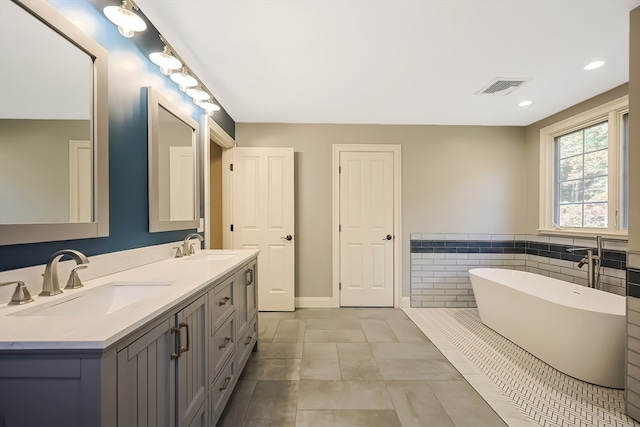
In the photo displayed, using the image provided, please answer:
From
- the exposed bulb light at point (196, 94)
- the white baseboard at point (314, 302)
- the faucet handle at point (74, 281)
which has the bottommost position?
the white baseboard at point (314, 302)

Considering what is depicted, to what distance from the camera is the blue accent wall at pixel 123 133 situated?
1.24 m

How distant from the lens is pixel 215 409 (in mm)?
1380

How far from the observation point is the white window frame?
95.0 inches

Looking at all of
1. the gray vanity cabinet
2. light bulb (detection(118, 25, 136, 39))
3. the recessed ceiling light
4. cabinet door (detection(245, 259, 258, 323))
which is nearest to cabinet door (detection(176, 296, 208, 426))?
the gray vanity cabinet

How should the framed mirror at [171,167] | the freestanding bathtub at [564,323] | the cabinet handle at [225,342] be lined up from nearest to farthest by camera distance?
the cabinet handle at [225,342]
the framed mirror at [171,167]
the freestanding bathtub at [564,323]

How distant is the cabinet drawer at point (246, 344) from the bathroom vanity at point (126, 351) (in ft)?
0.42

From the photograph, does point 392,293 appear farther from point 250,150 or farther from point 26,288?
point 26,288

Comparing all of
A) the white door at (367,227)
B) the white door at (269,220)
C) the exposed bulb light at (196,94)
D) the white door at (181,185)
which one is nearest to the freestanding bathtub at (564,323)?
the white door at (367,227)

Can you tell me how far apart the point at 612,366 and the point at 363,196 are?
2519 mm

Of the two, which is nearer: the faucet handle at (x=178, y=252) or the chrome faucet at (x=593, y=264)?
the faucet handle at (x=178, y=252)

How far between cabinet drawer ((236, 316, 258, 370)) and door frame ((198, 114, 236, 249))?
0.89 metres

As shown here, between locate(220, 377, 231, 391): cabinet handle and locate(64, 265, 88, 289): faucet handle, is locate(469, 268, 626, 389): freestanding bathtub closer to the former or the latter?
locate(220, 377, 231, 391): cabinet handle

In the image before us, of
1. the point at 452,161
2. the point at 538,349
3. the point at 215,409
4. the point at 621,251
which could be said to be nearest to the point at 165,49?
the point at 215,409

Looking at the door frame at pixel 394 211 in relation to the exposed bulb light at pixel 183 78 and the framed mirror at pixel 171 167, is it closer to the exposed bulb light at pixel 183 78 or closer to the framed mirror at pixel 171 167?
the framed mirror at pixel 171 167
